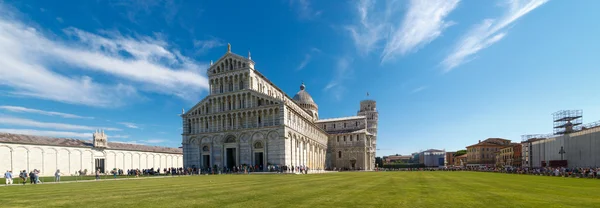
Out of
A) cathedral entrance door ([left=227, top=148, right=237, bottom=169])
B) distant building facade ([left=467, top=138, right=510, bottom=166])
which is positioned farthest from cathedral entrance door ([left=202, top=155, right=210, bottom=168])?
distant building facade ([left=467, top=138, right=510, bottom=166])

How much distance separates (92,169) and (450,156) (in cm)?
15272

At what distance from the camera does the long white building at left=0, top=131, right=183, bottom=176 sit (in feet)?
157

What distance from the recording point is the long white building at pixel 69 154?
157 ft

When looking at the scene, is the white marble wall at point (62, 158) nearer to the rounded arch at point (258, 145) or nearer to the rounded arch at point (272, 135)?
the rounded arch at point (258, 145)

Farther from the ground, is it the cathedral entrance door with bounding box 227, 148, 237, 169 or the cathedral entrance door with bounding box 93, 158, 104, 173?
the cathedral entrance door with bounding box 227, 148, 237, 169

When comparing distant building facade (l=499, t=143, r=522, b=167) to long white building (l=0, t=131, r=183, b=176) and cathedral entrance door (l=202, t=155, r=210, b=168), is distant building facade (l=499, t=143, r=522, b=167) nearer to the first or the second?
cathedral entrance door (l=202, t=155, r=210, b=168)

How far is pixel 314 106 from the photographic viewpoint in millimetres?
93125

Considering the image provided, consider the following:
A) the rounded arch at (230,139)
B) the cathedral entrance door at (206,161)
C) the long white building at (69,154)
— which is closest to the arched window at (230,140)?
the rounded arch at (230,139)

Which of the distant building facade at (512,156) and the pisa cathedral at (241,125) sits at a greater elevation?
the pisa cathedral at (241,125)

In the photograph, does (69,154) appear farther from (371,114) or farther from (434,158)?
(434,158)

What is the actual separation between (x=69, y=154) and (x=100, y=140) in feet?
22.3

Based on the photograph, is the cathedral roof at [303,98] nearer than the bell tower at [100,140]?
No

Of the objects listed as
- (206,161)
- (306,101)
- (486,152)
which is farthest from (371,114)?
(206,161)

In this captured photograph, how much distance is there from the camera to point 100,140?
205 feet
